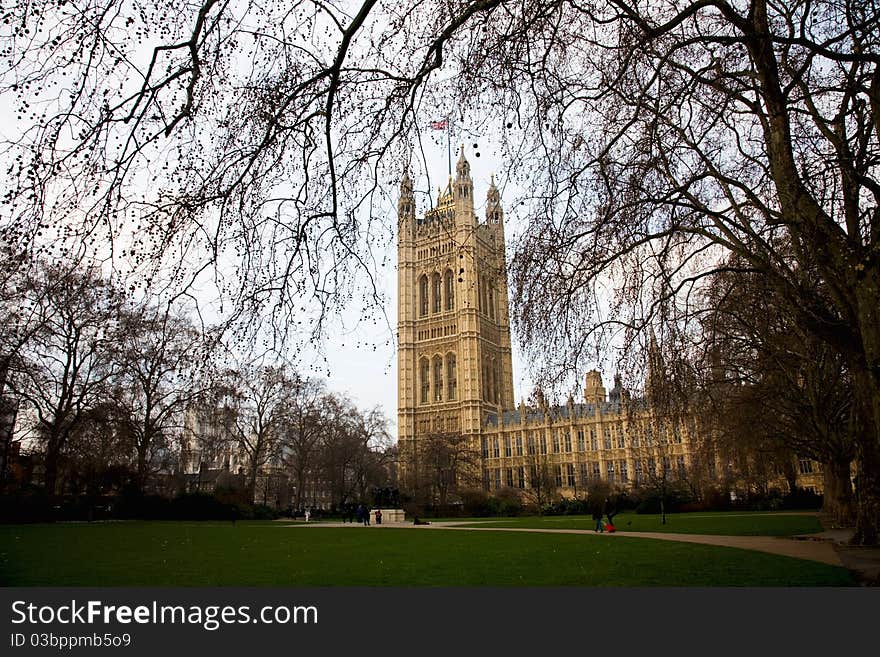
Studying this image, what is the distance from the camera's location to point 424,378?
293 feet

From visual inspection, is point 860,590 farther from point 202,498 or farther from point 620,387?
point 202,498

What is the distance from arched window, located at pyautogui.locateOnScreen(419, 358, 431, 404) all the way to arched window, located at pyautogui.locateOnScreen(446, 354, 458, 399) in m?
3.18

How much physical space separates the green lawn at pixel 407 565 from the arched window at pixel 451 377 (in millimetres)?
71989

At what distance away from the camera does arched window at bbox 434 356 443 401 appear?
8739cm

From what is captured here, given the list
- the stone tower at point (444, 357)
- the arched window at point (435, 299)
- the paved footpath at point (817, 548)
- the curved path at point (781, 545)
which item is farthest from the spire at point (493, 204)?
the arched window at point (435, 299)

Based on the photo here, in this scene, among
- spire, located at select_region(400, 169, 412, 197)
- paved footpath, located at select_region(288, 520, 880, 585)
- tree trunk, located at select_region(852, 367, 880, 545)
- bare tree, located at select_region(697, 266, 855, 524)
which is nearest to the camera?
spire, located at select_region(400, 169, 412, 197)

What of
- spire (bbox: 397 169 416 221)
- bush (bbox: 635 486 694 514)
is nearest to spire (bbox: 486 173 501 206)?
spire (bbox: 397 169 416 221)

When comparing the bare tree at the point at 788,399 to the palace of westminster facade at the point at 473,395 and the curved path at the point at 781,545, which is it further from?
the palace of westminster facade at the point at 473,395

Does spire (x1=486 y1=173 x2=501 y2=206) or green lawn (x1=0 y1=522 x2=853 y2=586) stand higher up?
spire (x1=486 y1=173 x2=501 y2=206)

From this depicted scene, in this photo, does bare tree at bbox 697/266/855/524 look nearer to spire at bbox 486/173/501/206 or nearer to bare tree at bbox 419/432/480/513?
spire at bbox 486/173/501/206

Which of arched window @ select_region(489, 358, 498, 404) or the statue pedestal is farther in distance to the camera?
arched window @ select_region(489, 358, 498, 404)

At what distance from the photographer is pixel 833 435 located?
59.9ft

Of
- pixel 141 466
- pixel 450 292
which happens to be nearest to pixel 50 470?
pixel 141 466

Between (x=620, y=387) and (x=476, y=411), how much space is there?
246 feet
